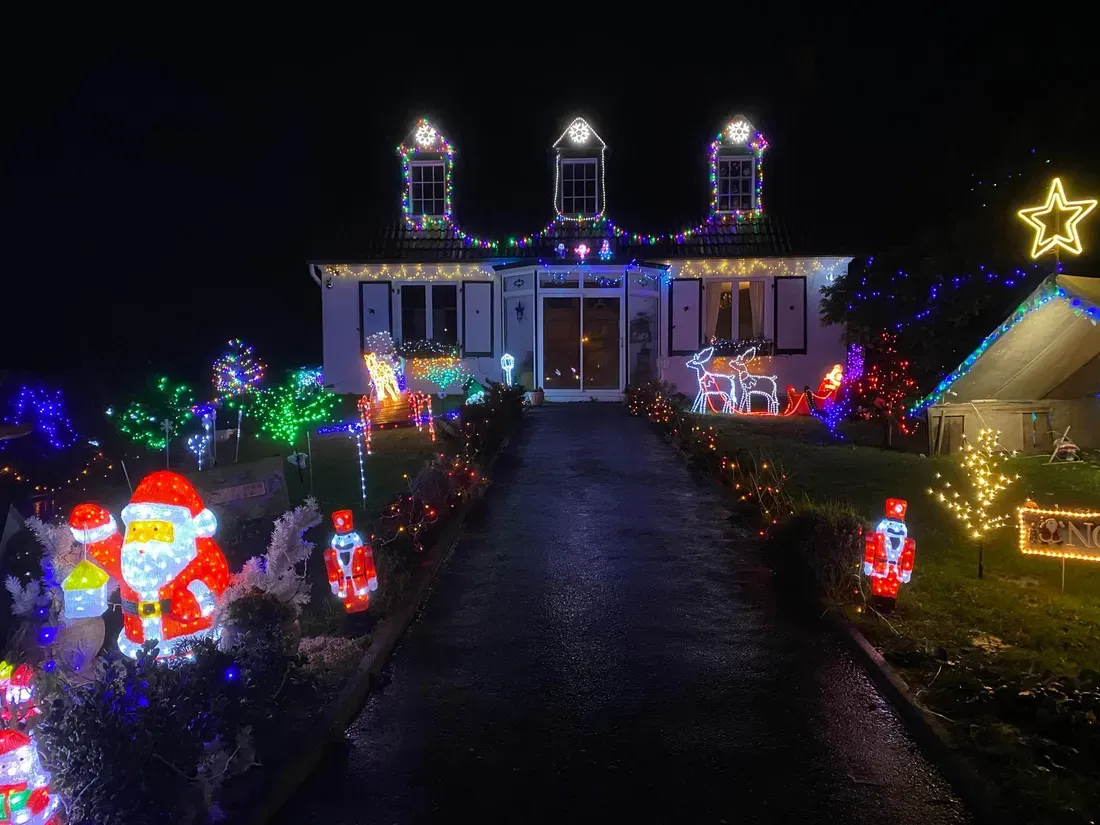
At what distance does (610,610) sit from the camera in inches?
259

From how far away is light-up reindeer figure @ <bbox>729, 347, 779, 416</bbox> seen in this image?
18875 mm

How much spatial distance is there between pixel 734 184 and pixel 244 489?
15812mm

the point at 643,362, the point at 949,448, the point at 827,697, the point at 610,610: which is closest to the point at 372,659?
the point at 610,610

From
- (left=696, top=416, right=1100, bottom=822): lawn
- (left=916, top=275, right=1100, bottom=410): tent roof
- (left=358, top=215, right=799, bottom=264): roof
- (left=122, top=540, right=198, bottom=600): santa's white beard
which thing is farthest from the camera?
(left=358, top=215, right=799, bottom=264): roof

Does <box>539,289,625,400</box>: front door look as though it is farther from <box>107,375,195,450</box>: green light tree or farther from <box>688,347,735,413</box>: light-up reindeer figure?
<box>107,375,195,450</box>: green light tree

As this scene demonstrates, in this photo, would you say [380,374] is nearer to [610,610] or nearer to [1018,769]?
[610,610]

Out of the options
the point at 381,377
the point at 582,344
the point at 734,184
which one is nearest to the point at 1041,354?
the point at 582,344

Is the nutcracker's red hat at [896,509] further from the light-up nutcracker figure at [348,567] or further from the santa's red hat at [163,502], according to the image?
the santa's red hat at [163,502]

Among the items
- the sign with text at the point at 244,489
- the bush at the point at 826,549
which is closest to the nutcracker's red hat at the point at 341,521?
the sign with text at the point at 244,489

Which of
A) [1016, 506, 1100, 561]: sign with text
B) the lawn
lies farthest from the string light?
[1016, 506, 1100, 561]: sign with text

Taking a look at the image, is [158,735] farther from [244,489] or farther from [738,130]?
[738,130]

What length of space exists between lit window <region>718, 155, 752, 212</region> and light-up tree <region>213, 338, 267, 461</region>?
10.8m

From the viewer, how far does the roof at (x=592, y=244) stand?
1919 cm

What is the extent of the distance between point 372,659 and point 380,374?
35.8 feet
